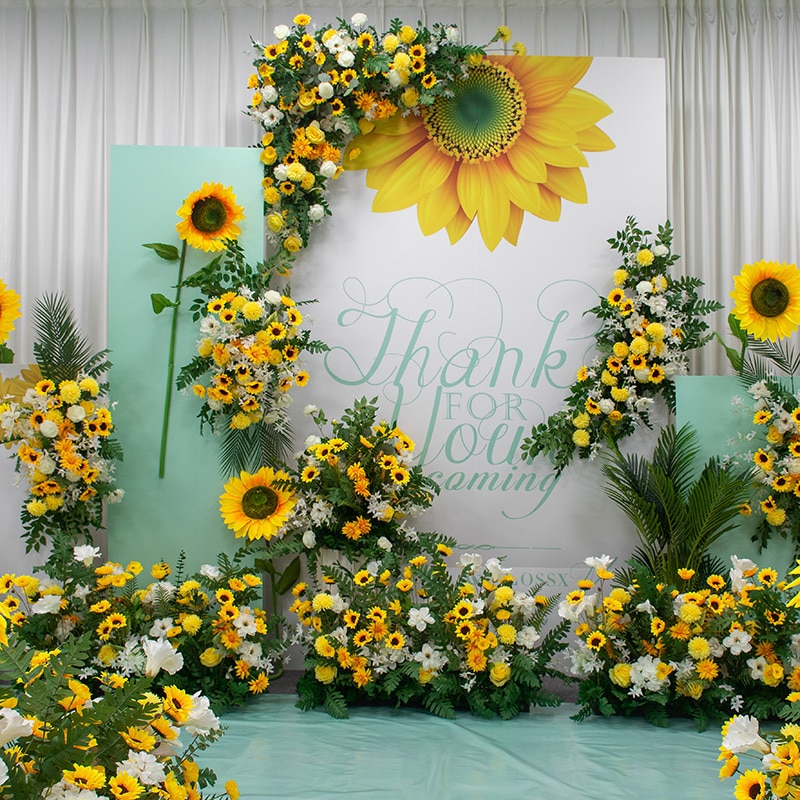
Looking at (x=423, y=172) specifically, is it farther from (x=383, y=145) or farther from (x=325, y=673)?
(x=325, y=673)

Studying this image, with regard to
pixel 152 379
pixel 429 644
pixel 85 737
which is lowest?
pixel 429 644

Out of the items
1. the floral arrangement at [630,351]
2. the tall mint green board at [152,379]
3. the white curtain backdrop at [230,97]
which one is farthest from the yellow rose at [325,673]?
the white curtain backdrop at [230,97]

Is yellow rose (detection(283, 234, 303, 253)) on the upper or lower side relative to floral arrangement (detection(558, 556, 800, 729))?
upper

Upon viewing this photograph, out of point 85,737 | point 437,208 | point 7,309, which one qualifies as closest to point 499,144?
point 437,208

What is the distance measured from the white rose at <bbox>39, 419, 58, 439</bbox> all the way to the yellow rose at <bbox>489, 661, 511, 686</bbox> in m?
1.95

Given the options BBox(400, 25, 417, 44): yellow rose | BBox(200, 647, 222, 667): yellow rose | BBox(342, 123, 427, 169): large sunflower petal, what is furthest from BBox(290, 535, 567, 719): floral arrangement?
BBox(400, 25, 417, 44): yellow rose

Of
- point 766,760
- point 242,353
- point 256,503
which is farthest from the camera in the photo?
point 256,503

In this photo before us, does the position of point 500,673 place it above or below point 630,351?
below

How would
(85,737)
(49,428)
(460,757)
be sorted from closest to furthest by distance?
1. (85,737)
2. (460,757)
3. (49,428)

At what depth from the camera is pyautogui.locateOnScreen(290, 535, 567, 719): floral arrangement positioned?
3154 millimetres

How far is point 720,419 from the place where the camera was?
3.52 metres

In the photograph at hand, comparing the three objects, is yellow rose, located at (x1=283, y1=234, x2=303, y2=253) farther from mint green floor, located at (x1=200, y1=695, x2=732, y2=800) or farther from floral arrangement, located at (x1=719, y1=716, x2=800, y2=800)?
floral arrangement, located at (x1=719, y1=716, x2=800, y2=800)

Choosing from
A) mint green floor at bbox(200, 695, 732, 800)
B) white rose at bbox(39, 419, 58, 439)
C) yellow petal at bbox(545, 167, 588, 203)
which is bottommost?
mint green floor at bbox(200, 695, 732, 800)

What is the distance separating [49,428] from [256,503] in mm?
881
